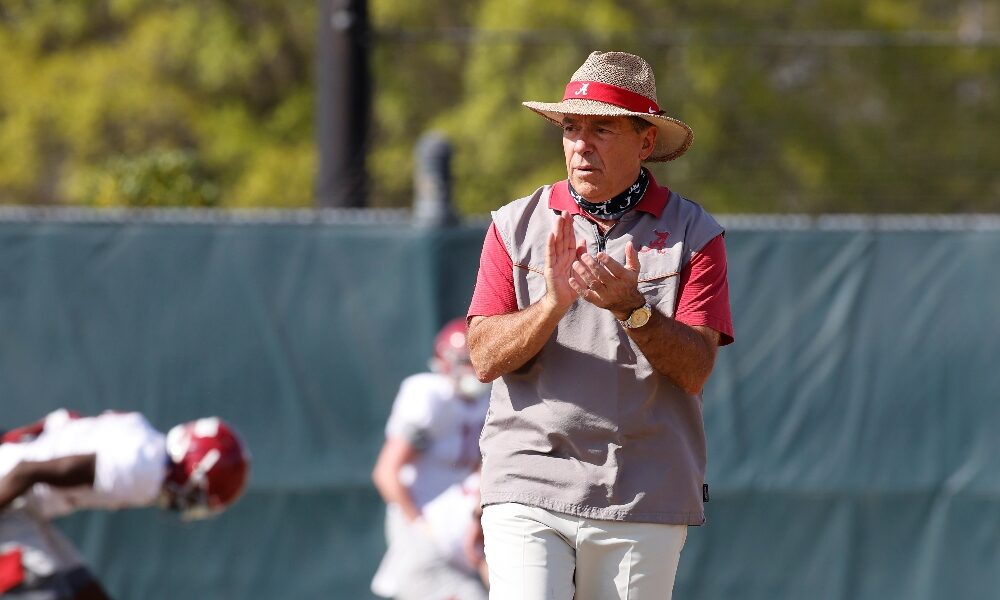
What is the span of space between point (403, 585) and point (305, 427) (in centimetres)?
113

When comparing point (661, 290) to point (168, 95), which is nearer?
point (661, 290)

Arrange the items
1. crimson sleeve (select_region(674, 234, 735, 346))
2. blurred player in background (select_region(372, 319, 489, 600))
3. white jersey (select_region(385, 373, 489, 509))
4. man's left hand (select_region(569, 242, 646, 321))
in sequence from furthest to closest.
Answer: white jersey (select_region(385, 373, 489, 509)) < blurred player in background (select_region(372, 319, 489, 600)) < crimson sleeve (select_region(674, 234, 735, 346)) < man's left hand (select_region(569, 242, 646, 321))

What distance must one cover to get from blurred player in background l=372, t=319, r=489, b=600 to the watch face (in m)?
2.89

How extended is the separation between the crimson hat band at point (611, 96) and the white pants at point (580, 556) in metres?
0.99

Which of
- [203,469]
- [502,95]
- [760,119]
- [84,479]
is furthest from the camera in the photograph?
[502,95]

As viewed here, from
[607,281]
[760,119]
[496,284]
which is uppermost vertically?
[607,281]

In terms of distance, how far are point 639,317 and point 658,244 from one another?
13.0 inches

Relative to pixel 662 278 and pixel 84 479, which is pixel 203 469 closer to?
pixel 84 479

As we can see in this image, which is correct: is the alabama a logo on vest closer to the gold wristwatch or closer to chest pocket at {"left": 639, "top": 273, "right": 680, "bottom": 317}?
chest pocket at {"left": 639, "top": 273, "right": 680, "bottom": 317}

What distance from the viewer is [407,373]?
7.16m

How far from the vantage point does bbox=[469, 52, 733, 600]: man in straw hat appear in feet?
11.8

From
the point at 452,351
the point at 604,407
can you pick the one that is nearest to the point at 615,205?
the point at 604,407

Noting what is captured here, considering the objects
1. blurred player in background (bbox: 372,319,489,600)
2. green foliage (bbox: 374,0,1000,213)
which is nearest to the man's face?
blurred player in background (bbox: 372,319,489,600)

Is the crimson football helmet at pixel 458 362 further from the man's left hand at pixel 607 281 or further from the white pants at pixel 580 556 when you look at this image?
the man's left hand at pixel 607 281
